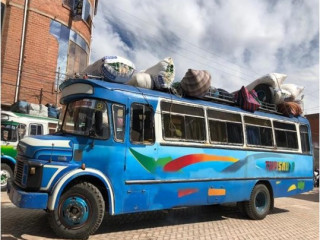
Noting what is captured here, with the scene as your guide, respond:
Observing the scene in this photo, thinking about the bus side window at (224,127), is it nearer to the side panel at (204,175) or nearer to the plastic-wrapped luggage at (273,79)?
the side panel at (204,175)

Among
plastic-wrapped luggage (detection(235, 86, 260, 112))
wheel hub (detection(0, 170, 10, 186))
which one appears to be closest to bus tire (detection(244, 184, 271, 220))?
plastic-wrapped luggage (detection(235, 86, 260, 112))

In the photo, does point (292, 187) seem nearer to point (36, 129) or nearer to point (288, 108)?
point (288, 108)

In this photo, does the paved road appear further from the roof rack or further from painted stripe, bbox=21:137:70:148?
the roof rack

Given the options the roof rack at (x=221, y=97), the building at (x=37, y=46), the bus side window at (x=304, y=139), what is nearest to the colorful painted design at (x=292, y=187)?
the bus side window at (x=304, y=139)

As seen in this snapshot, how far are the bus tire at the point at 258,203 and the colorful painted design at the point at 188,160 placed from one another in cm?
165

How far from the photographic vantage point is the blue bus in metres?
5.84

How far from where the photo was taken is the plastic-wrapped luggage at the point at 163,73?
24.8 ft

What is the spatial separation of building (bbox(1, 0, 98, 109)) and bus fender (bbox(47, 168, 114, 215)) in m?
13.4

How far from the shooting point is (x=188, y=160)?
7574 millimetres

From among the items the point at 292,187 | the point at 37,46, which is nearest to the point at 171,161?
the point at 292,187

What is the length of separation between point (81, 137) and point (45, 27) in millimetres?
15115

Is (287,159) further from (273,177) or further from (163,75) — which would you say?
(163,75)

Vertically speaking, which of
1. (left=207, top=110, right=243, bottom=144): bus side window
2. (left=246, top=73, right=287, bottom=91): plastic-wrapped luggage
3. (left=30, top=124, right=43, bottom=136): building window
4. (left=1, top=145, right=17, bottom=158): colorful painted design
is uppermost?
(left=246, top=73, right=287, bottom=91): plastic-wrapped luggage

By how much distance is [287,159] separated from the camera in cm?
1036
